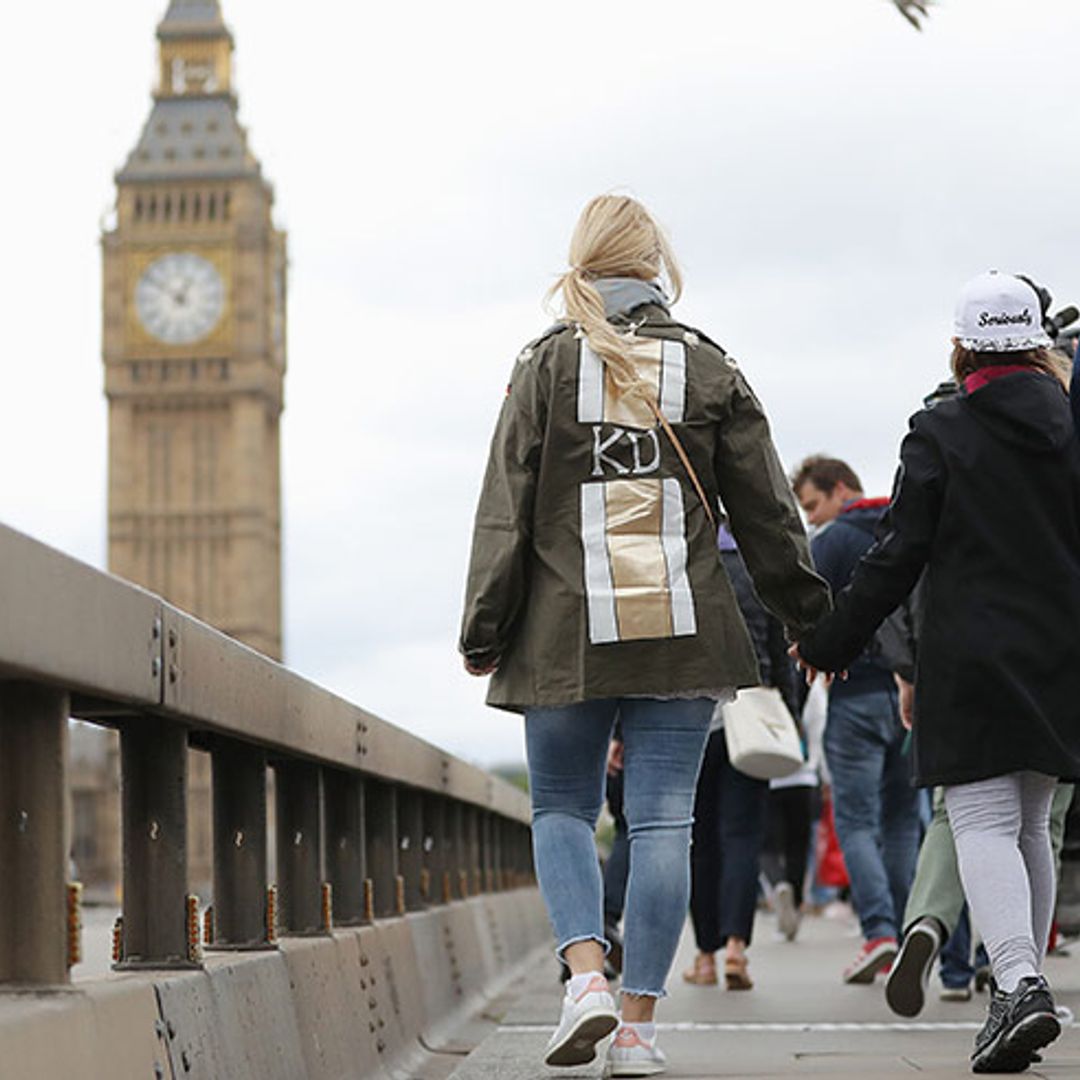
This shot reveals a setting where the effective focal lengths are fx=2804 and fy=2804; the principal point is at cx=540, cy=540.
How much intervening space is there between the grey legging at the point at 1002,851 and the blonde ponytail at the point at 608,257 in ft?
3.76

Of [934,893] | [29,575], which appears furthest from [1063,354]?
[29,575]

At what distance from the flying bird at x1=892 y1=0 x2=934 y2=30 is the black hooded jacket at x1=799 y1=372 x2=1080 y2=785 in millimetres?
2184

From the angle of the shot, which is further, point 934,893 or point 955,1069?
point 934,893

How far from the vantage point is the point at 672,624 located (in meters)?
5.46

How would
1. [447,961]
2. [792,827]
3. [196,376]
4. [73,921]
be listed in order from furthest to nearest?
1. [196,376]
2. [792,827]
3. [447,961]
4. [73,921]

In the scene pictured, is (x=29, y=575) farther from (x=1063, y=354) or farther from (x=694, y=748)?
(x=1063, y=354)

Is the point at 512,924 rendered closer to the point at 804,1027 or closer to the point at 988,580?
the point at 804,1027

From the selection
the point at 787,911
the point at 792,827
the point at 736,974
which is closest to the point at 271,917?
the point at 736,974

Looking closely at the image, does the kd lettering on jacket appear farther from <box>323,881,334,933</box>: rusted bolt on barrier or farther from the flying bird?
the flying bird

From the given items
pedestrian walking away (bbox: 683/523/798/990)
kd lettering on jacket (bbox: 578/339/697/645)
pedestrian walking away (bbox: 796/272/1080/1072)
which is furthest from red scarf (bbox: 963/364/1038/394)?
pedestrian walking away (bbox: 683/523/798/990)

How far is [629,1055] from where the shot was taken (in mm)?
5457

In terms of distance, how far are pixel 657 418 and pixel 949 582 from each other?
28.6 inches

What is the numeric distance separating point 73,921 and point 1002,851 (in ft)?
8.83

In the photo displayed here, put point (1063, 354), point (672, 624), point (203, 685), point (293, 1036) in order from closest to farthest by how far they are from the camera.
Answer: point (203, 685) < point (293, 1036) < point (672, 624) < point (1063, 354)
